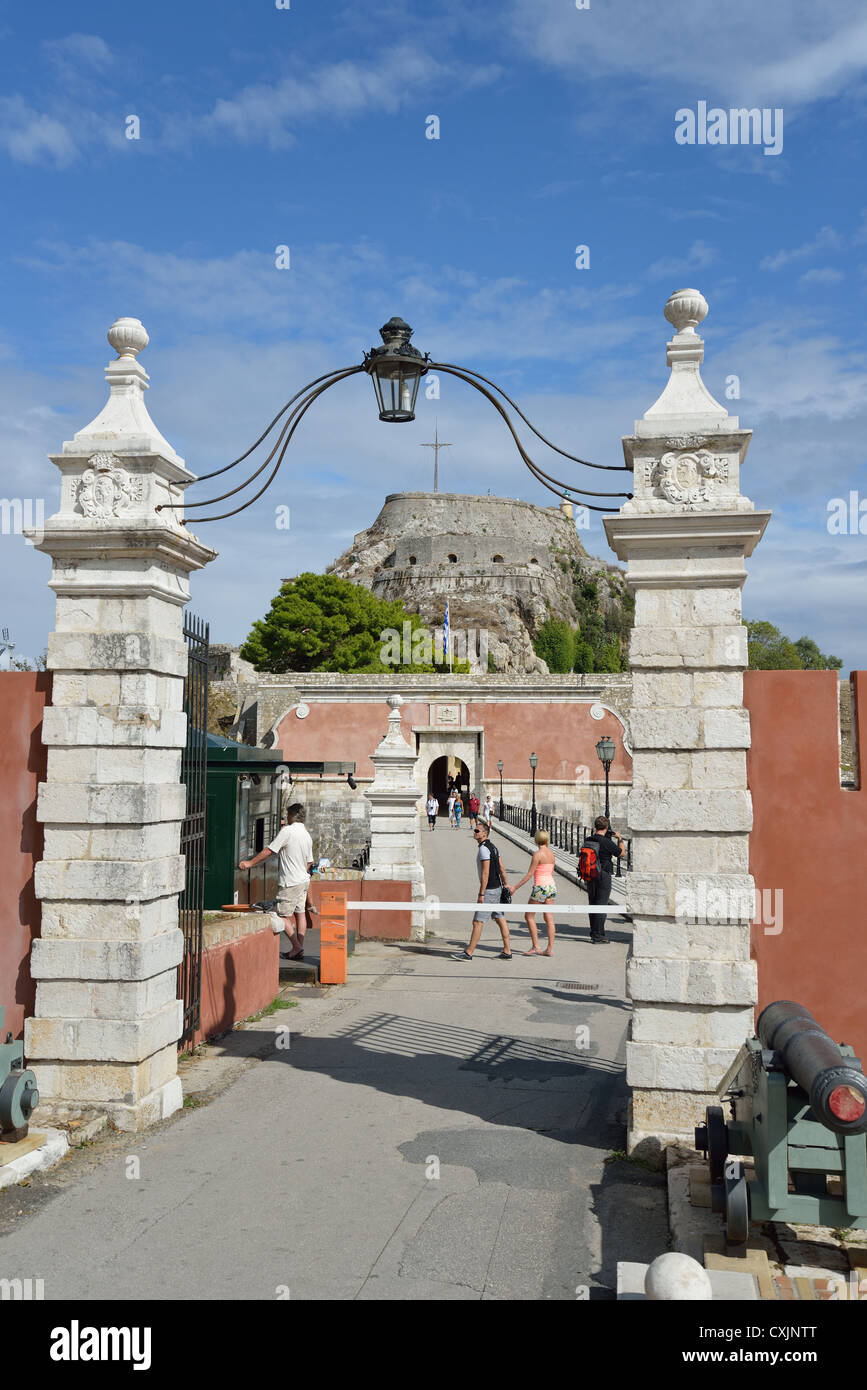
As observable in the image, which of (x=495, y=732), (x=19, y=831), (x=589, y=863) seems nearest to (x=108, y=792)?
(x=19, y=831)

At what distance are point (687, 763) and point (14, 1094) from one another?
3.82 metres

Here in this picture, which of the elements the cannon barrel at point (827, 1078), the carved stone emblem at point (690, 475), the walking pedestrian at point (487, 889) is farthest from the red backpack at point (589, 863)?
the cannon barrel at point (827, 1078)

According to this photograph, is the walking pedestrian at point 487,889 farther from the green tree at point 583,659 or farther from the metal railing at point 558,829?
the green tree at point 583,659

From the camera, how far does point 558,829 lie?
29.1 metres

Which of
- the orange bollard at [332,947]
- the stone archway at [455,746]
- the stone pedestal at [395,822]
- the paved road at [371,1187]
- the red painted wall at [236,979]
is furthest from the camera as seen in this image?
the stone archway at [455,746]

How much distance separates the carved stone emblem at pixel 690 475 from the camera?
5.47 m

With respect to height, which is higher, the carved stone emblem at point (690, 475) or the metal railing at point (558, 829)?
the carved stone emblem at point (690, 475)

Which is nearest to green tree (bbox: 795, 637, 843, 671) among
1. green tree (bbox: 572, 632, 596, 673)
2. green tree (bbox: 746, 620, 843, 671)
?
green tree (bbox: 746, 620, 843, 671)

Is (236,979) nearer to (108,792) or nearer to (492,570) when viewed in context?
(108,792)

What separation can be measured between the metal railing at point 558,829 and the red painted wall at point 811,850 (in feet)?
39.9

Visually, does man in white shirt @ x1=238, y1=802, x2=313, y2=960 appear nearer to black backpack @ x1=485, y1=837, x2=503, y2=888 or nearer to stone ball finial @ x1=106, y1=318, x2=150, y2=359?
black backpack @ x1=485, y1=837, x2=503, y2=888

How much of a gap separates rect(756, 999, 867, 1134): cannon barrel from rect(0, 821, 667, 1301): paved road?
1192 millimetres

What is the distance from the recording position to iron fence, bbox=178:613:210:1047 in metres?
6.86
